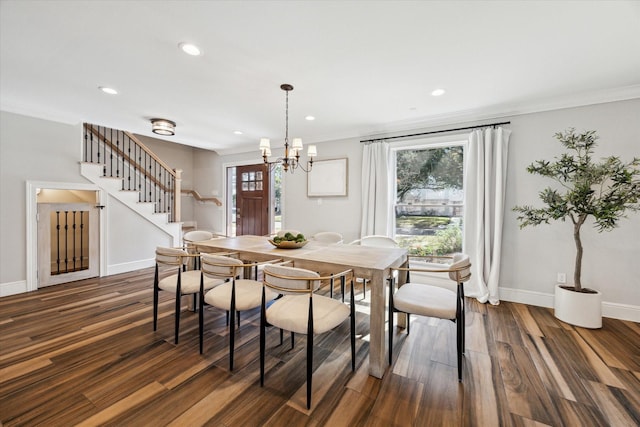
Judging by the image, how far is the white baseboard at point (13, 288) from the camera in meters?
3.56

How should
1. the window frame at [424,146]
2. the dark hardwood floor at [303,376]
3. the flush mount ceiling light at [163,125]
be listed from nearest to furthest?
the dark hardwood floor at [303,376], the window frame at [424,146], the flush mount ceiling light at [163,125]

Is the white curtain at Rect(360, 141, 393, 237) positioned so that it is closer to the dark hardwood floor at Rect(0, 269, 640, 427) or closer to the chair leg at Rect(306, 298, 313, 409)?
the dark hardwood floor at Rect(0, 269, 640, 427)

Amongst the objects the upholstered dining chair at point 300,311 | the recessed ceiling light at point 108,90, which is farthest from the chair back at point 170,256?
the recessed ceiling light at point 108,90

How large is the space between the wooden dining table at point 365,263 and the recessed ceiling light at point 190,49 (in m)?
1.87

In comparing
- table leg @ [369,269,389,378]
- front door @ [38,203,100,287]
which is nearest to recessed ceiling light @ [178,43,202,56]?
table leg @ [369,269,389,378]

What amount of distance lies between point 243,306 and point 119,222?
160 inches

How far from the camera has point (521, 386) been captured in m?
1.89

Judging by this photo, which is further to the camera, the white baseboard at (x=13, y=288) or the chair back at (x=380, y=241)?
the white baseboard at (x=13, y=288)

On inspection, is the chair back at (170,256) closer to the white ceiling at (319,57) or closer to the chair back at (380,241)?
the white ceiling at (319,57)

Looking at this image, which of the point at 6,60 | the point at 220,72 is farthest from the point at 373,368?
the point at 6,60

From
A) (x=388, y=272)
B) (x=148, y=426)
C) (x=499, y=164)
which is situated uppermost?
(x=499, y=164)

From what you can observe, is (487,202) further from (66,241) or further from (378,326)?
(66,241)

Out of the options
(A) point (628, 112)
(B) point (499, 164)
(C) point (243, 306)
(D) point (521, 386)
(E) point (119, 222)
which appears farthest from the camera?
(E) point (119, 222)

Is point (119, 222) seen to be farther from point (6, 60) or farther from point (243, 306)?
point (243, 306)
